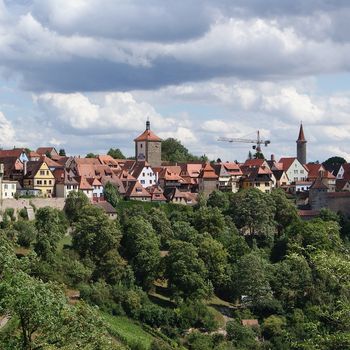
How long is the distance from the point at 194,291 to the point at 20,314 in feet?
118

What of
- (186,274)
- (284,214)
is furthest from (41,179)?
(284,214)

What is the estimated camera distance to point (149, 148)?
334ft

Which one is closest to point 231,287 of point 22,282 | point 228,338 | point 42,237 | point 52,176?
point 228,338

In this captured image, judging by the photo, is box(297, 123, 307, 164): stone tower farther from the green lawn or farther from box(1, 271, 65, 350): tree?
box(1, 271, 65, 350): tree

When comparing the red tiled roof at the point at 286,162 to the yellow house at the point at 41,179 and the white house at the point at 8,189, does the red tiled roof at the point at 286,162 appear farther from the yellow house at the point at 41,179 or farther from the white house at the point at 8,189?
the white house at the point at 8,189

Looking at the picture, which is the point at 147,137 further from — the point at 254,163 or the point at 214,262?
the point at 214,262

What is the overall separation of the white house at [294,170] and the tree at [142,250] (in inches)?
1653

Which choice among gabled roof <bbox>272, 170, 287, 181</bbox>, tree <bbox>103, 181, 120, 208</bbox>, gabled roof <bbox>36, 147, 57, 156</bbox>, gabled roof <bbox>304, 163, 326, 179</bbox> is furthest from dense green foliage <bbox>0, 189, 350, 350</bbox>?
gabled roof <bbox>304, 163, 326, 179</bbox>

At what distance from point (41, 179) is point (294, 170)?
3997 centimetres

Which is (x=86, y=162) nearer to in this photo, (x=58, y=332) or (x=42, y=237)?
(x=42, y=237)

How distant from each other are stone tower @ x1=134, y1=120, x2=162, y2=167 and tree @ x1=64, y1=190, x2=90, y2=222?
2991cm

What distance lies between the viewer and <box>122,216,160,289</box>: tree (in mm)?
62188

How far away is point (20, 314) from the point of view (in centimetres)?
2553

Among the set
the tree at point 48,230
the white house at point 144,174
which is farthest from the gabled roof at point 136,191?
the tree at point 48,230
